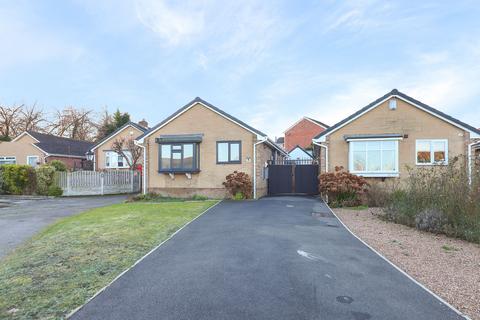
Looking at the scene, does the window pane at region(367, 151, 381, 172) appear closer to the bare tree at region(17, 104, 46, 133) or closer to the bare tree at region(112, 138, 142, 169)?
the bare tree at region(112, 138, 142, 169)

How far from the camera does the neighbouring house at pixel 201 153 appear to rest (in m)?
18.9

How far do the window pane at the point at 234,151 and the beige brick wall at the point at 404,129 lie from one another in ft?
17.4

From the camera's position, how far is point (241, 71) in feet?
66.2

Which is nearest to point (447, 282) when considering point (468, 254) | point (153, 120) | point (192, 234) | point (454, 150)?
point (468, 254)

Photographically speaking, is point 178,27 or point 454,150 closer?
point 178,27

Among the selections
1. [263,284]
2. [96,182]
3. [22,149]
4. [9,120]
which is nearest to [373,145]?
[263,284]

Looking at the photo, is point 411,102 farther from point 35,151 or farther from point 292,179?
point 35,151

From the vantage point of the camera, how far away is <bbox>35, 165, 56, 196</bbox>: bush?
73.7 ft

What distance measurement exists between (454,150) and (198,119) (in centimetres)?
1409

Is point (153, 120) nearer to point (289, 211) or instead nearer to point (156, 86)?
point (156, 86)

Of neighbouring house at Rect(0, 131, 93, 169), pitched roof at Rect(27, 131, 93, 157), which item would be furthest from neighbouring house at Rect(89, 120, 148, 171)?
pitched roof at Rect(27, 131, 93, 157)

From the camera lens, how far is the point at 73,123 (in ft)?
Result: 164

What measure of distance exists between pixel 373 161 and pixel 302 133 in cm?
3126

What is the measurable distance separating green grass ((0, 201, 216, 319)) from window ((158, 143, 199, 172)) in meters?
8.07
